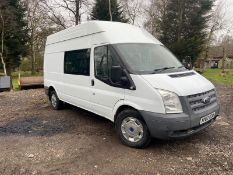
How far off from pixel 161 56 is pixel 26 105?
241 inches

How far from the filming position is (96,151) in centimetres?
502

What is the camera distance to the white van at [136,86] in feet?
14.9

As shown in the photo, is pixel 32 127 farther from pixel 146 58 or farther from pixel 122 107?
pixel 146 58

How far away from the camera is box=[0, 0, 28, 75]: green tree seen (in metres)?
24.7

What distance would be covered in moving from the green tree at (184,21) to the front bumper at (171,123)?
78.9 ft

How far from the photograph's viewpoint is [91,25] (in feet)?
20.0

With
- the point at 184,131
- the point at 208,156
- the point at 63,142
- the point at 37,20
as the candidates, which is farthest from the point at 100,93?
the point at 37,20

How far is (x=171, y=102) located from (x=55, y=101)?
5.14 meters

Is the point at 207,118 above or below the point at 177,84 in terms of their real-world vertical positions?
below

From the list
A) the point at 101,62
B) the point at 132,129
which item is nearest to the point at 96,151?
the point at 132,129

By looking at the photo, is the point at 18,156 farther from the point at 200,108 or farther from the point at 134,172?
the point at 200,108

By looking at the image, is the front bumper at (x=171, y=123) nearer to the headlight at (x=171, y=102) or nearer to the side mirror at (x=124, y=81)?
the headlight at (x=171, y=102)

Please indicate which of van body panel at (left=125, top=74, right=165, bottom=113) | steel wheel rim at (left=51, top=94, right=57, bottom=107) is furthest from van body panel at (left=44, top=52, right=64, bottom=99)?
van body panel at (left=125, top=74, right=165, bottom=113)

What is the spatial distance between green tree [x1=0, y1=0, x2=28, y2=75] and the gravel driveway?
2034cm
